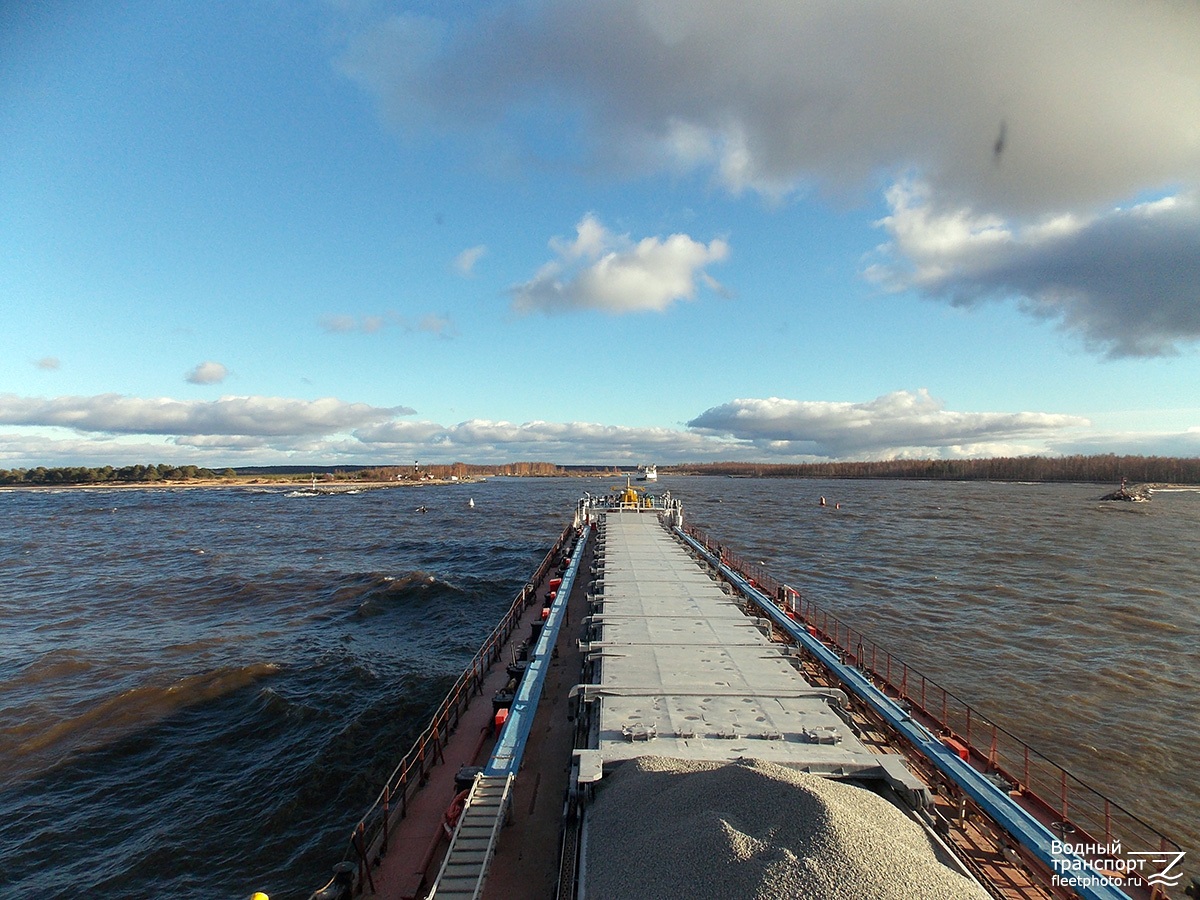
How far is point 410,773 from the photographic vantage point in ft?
42.7

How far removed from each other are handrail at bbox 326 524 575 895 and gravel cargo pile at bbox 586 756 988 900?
13.3 ft

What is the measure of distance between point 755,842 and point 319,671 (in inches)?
940

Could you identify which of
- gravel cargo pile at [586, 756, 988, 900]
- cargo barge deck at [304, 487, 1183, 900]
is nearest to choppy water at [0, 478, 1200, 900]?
cargo barge deck at [304, 487, 1183, 900]

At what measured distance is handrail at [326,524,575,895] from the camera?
972 centimetres

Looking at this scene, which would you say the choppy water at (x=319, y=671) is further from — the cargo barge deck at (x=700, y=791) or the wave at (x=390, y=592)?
the cargo barge deck at (x=700, y=791)

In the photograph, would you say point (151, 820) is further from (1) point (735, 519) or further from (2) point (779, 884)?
(1) point (735, 519)

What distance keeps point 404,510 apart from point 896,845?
112536 millimetres

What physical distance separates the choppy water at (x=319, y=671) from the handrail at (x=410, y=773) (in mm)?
2384

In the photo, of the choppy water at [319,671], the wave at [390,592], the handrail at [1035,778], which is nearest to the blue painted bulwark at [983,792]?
the handrail at [1035,778]

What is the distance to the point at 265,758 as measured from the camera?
1856cm

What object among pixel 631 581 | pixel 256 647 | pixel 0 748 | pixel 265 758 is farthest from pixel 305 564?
pixel 631 581

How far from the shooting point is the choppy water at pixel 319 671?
15.2 meters

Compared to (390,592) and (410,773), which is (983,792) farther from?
(390,592)

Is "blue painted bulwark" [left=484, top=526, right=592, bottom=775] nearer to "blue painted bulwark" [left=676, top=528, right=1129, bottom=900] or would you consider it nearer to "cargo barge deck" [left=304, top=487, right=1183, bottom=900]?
"cargo barge deck" [left=304, top=487, right=1183, bottom=900]
